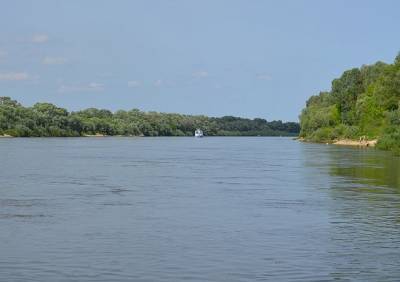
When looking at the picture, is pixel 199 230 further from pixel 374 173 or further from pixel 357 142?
pixel 357 142

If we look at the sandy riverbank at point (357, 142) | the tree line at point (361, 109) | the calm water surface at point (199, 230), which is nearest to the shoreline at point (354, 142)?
the sandy riverbank at point (357, 142)

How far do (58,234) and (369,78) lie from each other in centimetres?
10762

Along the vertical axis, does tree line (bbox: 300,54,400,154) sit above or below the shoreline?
above

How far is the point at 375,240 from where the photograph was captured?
21203mm

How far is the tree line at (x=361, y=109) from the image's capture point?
3599 inches

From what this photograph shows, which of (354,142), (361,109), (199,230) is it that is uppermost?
(361,109)

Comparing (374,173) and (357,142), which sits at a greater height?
(357,142)

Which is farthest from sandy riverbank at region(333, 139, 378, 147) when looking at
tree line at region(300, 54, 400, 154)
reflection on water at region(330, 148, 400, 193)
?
reflection on water at region(330, 148, 400, 193)

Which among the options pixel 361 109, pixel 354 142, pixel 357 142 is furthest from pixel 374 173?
pixel 354 142

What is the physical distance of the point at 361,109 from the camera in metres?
114

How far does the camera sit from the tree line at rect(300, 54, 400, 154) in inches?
3599

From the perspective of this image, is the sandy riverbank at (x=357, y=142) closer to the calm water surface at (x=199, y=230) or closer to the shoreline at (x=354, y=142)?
the shoreline at (x=354, y=142)

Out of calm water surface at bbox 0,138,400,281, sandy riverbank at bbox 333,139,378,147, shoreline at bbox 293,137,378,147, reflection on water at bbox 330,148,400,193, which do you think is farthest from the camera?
shoreline at bbox 293,137,378,147

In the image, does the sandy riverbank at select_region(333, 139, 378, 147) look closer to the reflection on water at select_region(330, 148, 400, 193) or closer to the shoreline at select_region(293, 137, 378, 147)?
the shoreline at select_region(293, 137, 378, 147)
